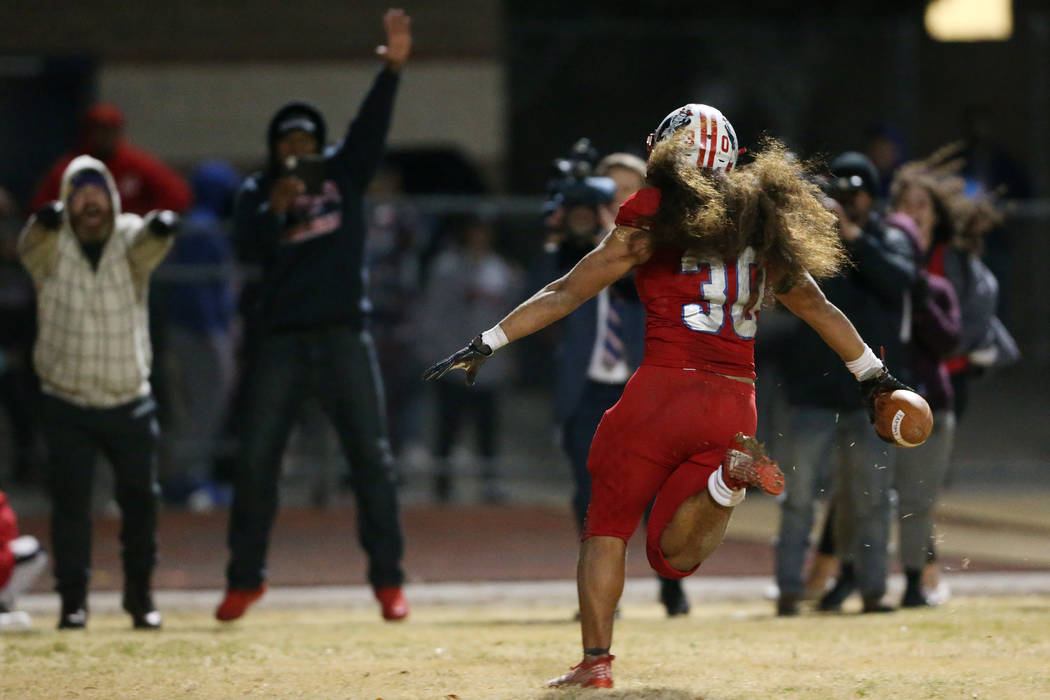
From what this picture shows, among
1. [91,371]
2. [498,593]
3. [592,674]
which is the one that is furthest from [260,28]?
[592,674]

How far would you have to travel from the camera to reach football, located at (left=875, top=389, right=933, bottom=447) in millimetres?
6965

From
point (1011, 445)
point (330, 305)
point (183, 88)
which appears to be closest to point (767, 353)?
point (1011, 445)

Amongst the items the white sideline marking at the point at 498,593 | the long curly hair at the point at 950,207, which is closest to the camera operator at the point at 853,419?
the long curly hair at the point at 950,207

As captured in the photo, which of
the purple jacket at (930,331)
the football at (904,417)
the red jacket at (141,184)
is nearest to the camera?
the football at (904,417)

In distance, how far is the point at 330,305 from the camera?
364 inches

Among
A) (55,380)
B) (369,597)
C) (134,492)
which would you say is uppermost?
(55,380)

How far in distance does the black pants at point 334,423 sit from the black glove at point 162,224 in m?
0.74

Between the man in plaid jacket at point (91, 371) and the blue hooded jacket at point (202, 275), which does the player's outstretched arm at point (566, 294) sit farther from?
the blue hooded jacket at point (202, 275)

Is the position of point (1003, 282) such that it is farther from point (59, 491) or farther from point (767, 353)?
point (59, 491)

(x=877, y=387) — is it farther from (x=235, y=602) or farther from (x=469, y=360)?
(x=235, y=602)

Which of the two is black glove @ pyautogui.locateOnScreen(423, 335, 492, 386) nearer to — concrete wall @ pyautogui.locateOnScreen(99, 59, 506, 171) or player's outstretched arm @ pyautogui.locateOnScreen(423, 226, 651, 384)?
player's outstretched arm @ pyautogui.locateOnScreen(423, 226, 651, 384)

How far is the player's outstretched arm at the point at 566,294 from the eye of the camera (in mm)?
6617

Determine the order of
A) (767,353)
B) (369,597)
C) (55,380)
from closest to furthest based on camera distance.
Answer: (55,380), (369,597), (767,353)

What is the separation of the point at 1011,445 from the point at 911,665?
26.3 feet
